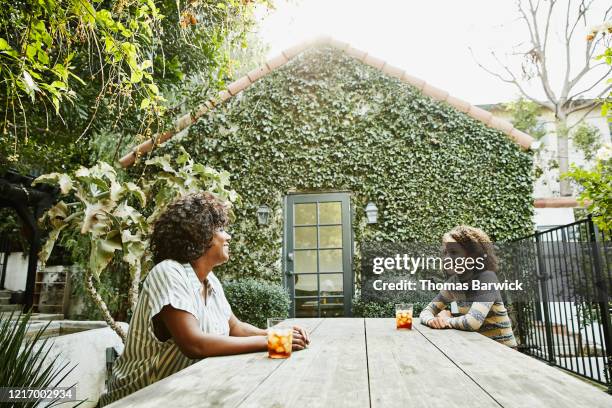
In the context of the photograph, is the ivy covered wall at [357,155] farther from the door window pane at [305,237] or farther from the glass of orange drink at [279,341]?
the glass of orange drink at [279,341]

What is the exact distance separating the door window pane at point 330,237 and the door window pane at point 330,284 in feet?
1.51

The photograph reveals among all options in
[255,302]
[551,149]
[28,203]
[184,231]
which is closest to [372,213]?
[255,302]

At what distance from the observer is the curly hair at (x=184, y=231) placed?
5.53 feet

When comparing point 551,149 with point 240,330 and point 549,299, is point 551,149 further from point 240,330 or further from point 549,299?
point 240,330

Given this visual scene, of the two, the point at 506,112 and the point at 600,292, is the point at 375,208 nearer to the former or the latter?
the point at 600,292

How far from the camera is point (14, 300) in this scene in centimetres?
802

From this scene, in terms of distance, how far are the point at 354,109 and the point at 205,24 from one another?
2.64 m

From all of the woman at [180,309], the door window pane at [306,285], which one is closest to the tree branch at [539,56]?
the door window pane at [306,285]

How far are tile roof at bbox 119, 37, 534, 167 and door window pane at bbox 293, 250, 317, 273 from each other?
272cm

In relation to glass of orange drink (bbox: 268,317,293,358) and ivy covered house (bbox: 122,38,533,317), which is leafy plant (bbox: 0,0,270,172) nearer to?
A: ivy covered house (bbox: 122,38,533,317)

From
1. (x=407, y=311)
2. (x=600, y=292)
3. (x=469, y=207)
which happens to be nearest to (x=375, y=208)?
(x=469, y=207)

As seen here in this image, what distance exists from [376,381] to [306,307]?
509 cm

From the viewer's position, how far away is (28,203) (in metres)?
6.73

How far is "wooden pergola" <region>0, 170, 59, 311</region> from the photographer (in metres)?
6.19
